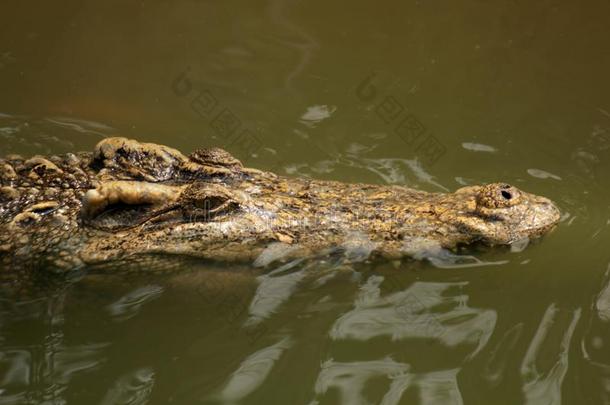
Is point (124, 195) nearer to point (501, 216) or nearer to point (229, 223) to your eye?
point (229, 223)

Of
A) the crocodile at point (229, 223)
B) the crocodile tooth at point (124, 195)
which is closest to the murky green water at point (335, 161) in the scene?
the crocodile at point (229, 223)

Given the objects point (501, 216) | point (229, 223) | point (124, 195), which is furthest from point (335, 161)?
point (124, 195)

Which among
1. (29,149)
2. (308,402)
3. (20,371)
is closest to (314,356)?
(308,402)

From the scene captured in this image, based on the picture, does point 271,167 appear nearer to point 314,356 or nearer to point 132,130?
point 132,130

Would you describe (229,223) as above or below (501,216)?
above

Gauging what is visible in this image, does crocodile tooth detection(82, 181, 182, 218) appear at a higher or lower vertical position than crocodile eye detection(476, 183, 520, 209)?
higher

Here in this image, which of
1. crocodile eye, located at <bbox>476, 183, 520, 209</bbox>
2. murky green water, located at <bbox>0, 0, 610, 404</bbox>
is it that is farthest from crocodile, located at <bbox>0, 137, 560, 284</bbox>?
murky green water, located at <bbox>0, 0, 610, 404</bbox>

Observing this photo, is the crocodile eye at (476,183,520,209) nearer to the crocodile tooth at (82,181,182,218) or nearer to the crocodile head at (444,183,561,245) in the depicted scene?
the crocodile head at (444,183,561,245)
